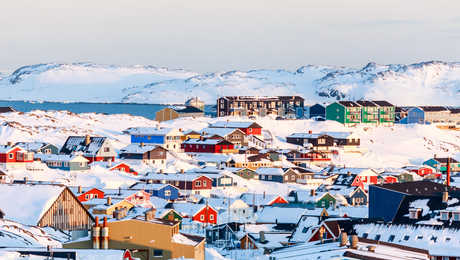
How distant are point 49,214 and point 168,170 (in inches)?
1609

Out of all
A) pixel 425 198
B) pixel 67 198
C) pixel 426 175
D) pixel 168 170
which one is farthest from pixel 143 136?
pixel 67 198

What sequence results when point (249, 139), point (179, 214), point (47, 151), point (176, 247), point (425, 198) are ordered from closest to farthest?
point (176, 247) < point (425, 198) < point (179, 214) < point (47, 151) < point (249, 139)

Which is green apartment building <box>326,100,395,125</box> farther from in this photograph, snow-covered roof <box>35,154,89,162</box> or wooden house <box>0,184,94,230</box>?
wooden house <box>0,184,94,230</box>

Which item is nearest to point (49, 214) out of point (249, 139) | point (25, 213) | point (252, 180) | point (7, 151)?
point (25, 213)

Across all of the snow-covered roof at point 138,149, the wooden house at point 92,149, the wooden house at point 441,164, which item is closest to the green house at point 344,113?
the wooden house at point 441,164

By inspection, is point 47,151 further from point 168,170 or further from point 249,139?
point 249,139

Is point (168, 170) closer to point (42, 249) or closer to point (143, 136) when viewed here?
point (143, 136)

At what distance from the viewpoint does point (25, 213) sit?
108ft

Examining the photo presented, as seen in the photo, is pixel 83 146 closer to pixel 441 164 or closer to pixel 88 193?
pixel 88 193

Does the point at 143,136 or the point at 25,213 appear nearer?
the point at 25,213

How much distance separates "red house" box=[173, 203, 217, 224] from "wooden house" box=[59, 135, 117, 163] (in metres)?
24.0

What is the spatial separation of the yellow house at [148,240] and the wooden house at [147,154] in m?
50.2

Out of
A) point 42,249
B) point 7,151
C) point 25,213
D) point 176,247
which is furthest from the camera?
point 7,151

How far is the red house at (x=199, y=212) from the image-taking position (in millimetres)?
51469
